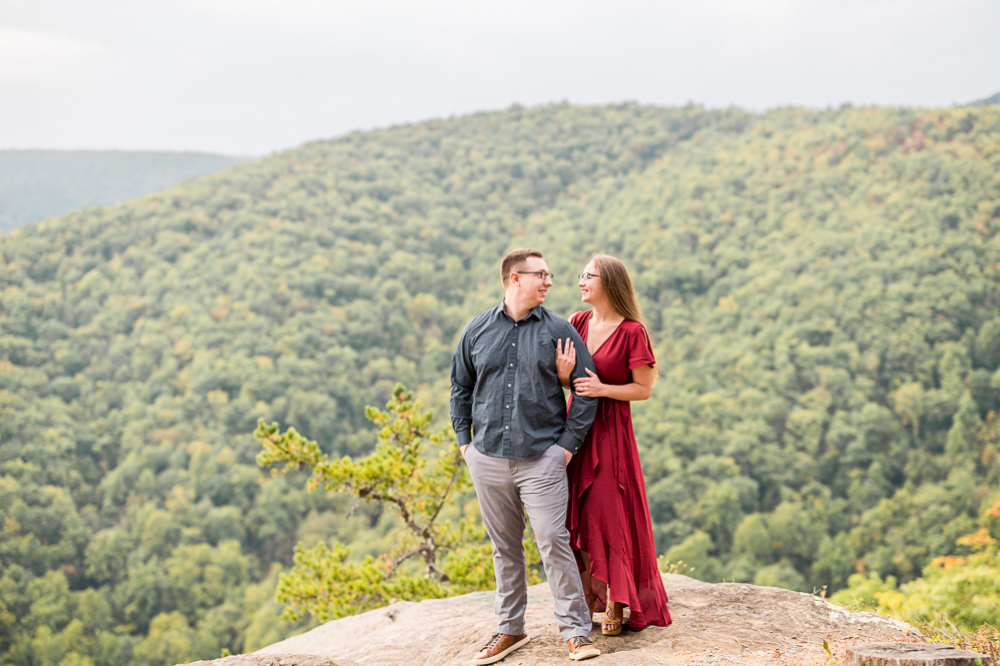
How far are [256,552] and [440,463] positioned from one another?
3895cm

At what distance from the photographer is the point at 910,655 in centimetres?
265

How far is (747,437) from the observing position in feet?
127

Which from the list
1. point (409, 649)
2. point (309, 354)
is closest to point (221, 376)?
point (309, 354)

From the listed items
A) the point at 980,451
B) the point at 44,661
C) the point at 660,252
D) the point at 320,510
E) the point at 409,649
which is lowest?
the point at 44,661

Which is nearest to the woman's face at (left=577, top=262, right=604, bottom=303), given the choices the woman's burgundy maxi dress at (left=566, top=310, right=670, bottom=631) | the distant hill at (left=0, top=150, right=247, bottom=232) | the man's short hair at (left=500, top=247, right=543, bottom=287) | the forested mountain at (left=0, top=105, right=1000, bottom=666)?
the woman's burgundy maxi dress at (left=566, top=310, right=670, bottom=631)

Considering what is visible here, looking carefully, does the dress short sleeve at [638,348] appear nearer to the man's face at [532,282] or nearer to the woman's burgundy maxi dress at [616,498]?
the woman's burgundy maxi dress at [616,498]

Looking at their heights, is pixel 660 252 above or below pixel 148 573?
above

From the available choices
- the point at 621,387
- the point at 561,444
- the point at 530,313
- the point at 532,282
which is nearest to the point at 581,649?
the point at 561,444

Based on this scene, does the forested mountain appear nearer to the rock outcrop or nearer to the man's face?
the rock outcrop

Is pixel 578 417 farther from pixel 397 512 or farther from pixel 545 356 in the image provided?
pixel 397 512

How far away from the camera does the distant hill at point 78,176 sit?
104062 millimetres

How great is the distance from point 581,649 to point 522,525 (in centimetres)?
65

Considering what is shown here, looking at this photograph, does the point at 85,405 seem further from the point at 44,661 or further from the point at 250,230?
the point at 250,230

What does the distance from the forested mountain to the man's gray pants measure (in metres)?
17.1
